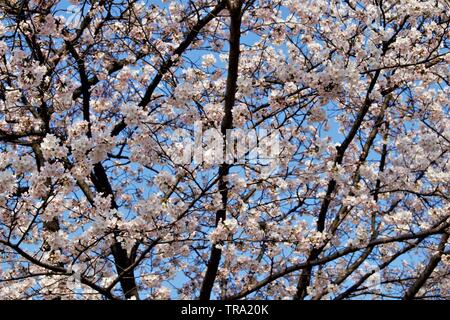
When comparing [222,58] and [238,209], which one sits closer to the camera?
[238,209]

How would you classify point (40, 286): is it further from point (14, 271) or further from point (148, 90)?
point (148, 90)

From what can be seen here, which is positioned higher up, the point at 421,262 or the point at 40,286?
the point at 421,262

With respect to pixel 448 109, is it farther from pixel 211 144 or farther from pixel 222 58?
pixel 211 144

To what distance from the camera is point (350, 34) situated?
7.59m

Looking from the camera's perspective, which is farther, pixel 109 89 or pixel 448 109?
pixel 448 109

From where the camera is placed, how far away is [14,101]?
669 centimetres

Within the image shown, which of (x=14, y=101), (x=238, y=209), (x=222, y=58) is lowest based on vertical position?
(x=238, y=209)

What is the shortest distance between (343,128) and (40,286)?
4891mm

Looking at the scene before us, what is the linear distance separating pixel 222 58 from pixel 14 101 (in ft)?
9.49
